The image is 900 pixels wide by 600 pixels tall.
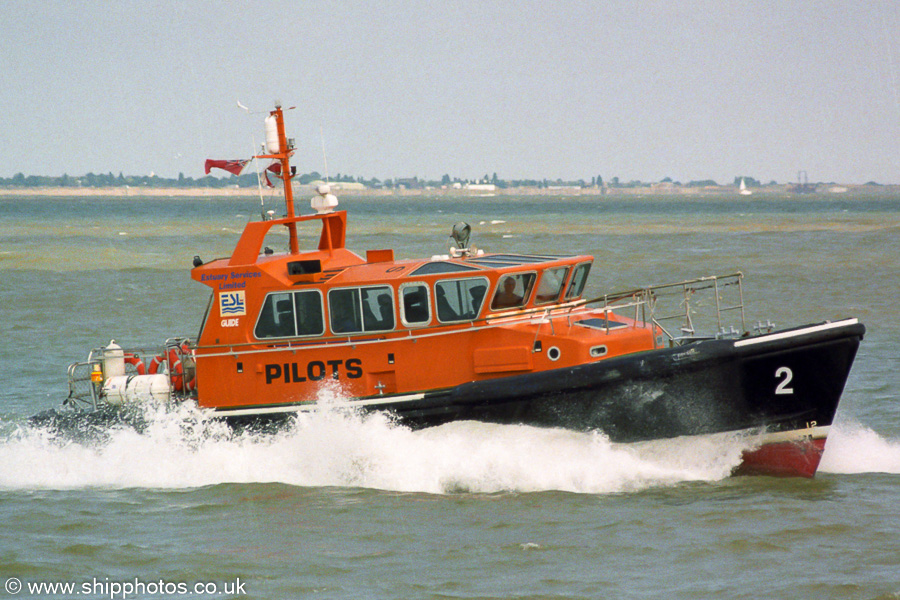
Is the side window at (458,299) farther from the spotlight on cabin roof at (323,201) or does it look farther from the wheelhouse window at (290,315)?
the spotlight on cabin roof at (323,201)

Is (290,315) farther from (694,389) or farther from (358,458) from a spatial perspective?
(694,389)

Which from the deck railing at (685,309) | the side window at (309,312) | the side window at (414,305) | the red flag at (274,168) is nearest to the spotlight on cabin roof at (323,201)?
the red flag at (274,168)

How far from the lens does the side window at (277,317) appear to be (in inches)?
415

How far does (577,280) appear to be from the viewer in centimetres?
1082

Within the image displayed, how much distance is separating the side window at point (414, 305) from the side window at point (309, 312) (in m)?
0.92

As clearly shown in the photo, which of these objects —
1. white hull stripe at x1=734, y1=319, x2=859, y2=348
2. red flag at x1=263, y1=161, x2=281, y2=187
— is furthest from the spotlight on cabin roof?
white hull stripe at x1=734, y1=319, x2=859, y2=348

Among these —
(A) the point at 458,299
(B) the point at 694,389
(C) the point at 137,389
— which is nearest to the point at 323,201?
(A) the point at 458,299

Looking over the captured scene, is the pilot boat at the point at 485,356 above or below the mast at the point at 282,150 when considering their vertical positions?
below

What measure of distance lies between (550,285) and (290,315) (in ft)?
9.36

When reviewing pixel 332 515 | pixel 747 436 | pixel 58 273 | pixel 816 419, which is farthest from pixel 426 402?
pixel 58 273

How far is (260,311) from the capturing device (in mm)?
10602

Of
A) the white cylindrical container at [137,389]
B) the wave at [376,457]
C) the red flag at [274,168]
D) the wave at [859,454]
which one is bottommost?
the wave at [859,454]

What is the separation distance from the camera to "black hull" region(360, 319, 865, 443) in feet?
31.4

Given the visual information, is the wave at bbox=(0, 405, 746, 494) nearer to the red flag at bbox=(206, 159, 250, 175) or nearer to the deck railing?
the deck railing
